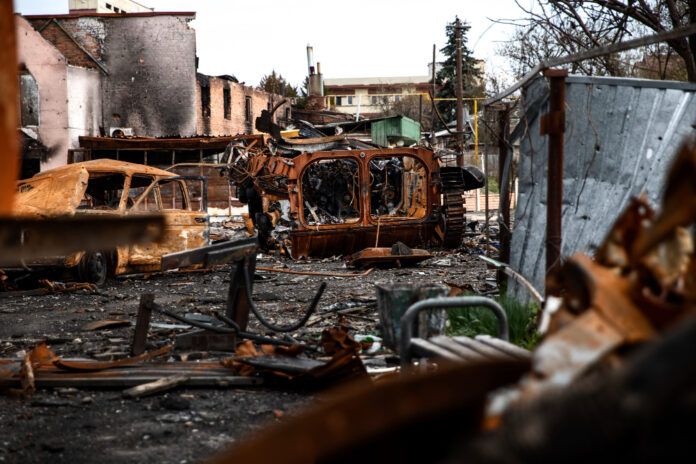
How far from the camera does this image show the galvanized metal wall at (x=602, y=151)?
259 inches

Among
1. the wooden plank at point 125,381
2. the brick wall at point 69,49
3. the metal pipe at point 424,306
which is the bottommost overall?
the wooden plank at point 125,381

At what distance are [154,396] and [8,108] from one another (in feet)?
13.7

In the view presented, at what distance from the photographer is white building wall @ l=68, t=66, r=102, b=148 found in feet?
107

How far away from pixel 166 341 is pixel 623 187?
13.8ft

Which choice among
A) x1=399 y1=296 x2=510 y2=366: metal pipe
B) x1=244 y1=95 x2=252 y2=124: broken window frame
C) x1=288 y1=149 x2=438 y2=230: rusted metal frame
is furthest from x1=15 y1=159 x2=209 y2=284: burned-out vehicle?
x1=244 y1=95 x2=252 y2=124: broken window frame

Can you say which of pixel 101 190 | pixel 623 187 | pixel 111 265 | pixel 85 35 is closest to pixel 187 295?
pixel 111 265

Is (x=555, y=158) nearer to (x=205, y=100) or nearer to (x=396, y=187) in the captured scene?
(x=396, y=187)

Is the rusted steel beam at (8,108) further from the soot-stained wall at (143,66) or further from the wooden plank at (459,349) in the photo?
the soot-stained wall at (143,66)

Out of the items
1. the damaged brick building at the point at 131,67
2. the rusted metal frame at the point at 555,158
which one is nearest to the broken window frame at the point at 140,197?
the rusted metal frame at the point at 555,158

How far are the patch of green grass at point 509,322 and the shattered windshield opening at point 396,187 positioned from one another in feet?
43.3

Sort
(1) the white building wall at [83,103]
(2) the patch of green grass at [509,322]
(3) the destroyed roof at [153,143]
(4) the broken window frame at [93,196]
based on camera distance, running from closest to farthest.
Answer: (2) the patch of green grass at [509,322]
(4) the broken window frame at [93,196]
(3) the destroyed roof at [153,143]
(1) the white building wall at [83,103]

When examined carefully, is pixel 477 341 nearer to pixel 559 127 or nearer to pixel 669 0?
pixel 559 127

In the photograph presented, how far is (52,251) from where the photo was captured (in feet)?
5.08

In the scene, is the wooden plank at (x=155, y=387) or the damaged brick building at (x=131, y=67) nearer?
the wooden plank at (x=155, y=387)
